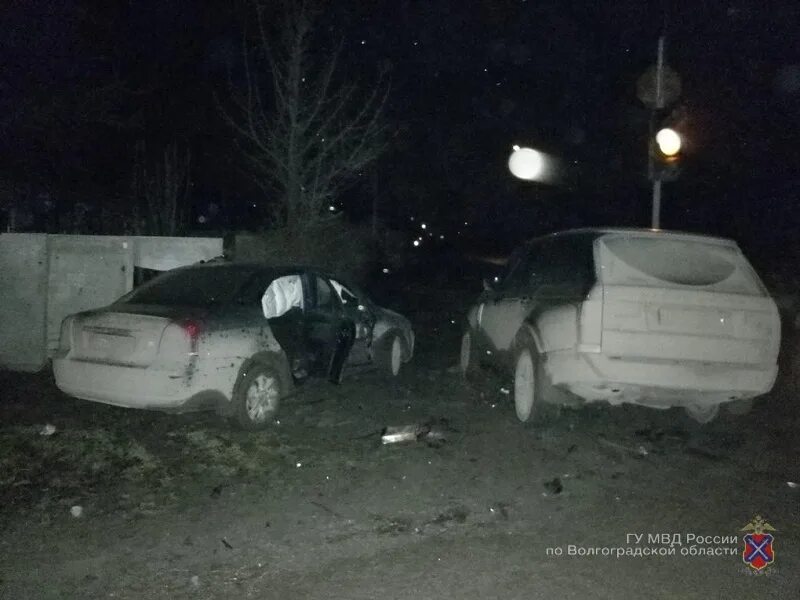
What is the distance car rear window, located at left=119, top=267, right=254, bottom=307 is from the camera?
27.8ft

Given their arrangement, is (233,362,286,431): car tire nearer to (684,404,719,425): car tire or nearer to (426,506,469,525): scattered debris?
(426,506,469,525): scattered debris

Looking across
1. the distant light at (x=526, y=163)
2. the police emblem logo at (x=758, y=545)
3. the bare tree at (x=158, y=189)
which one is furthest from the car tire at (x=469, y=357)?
the distant light at (x=526, y=163)

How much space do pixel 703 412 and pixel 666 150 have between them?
3728 millimetres

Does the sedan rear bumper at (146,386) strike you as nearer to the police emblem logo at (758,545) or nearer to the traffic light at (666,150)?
the police emblem logo at (758,545)

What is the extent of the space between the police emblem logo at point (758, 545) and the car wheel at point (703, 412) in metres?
2.70

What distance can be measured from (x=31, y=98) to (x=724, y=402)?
11.6 m

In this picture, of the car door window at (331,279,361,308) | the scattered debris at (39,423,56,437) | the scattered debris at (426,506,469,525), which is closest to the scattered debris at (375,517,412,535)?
the scattered debris at (426,506,469,525)

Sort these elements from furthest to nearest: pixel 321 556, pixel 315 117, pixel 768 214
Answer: pixel 768 214 → pixel 315 117 → pixel 321 556

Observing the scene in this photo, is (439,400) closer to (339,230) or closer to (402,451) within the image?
(402,451)

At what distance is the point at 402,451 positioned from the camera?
26.2ft

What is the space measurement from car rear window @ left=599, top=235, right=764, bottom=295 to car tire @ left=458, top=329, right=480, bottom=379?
325cm

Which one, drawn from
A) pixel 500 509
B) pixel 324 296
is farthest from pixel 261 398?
pixel 500 509

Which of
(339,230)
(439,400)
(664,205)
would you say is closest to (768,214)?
(664,205)

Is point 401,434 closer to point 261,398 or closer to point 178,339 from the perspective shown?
point 261,398
